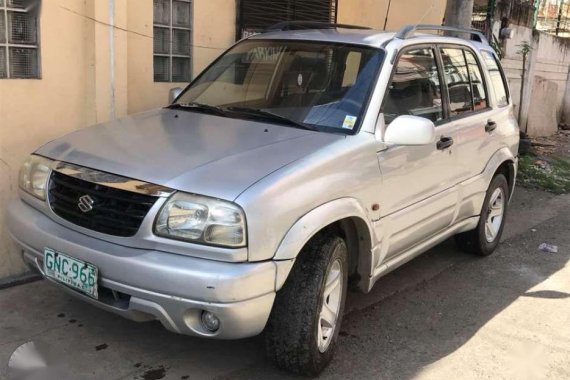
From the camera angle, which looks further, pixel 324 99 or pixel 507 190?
pixel 507 190

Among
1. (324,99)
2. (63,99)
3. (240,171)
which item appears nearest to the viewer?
(240,171)

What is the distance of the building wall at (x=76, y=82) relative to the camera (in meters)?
4.31

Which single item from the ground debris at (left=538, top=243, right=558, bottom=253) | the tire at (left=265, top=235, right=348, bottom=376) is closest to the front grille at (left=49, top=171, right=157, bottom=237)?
the tire at (left=265, top=235, right=348, bottom=376)

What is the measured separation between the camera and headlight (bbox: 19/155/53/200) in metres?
3.22

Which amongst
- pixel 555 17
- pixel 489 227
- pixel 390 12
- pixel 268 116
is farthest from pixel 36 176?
pixel 555 17

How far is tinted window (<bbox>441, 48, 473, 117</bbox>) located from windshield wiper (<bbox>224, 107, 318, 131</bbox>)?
1.36m

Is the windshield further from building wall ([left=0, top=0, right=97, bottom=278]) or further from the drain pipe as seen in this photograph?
building wall ([left=0, top=0, right=97, bottom=278])

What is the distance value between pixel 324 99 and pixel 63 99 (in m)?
2.12

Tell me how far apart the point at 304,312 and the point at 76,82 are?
279 centimetres

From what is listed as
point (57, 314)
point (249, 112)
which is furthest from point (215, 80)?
point (57, 314)

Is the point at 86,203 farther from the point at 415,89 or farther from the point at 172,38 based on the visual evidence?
the point at 172,38

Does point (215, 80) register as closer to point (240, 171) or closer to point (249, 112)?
point (249, 112)

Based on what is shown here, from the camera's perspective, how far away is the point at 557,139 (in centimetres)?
1256

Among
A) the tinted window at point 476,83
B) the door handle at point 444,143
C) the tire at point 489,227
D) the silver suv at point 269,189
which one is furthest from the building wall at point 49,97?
the tire at point 489,227
